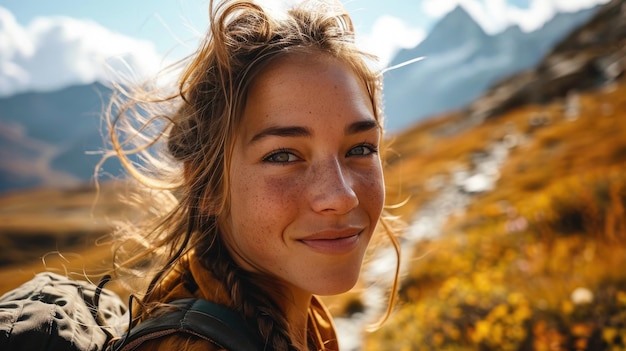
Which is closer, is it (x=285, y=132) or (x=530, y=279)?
(x=285, y=132)

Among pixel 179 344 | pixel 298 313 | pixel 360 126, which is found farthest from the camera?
pixel 298 313

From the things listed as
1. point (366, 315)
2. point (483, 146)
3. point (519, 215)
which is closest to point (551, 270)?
point (519, 215)

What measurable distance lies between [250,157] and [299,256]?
405 millimetres

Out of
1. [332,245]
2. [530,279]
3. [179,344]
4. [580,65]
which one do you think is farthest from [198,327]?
[580,65]

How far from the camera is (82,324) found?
1519 mm

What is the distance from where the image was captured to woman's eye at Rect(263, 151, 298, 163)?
1.82 meters

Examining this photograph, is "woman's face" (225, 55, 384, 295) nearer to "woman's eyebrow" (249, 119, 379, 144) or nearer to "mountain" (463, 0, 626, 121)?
"woman's eyebrow" (249, 119, 379, 144)

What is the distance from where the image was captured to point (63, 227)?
65938mm

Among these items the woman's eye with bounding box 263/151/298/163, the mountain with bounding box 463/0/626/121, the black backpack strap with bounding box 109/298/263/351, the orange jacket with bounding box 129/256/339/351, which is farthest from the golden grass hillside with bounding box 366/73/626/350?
the mountain with bounding box 463/0/626/121

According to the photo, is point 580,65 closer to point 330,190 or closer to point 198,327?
point 330,190

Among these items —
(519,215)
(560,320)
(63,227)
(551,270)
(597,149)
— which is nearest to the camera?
(560,320)

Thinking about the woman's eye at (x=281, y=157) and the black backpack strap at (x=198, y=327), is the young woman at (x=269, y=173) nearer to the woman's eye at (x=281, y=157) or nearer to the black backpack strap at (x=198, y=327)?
the woman's eye at (x=281, y=157)

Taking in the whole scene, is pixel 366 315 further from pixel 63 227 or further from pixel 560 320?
pixel 63 227

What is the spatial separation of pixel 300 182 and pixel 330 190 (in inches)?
4.6
